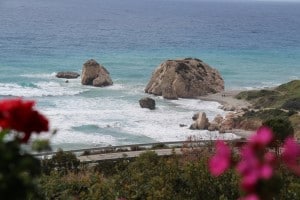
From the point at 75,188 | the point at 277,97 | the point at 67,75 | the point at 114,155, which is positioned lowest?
the point at 277,97

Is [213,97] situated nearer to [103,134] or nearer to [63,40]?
[103,134]

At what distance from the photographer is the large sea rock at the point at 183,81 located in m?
73.7

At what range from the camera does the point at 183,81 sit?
74375 mm

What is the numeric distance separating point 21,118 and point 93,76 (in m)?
75.9

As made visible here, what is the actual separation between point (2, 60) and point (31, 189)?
96818mm

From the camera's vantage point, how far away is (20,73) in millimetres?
85875

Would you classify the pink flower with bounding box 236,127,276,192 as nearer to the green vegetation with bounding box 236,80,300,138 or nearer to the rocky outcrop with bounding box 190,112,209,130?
Answer: the green vegetation with bounding box 236,80,300,138

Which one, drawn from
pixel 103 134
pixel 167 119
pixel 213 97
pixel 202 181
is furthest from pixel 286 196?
pixel 213 97

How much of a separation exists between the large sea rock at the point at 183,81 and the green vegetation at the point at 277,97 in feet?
16.6

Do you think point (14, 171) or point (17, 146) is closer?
point (14, 171)

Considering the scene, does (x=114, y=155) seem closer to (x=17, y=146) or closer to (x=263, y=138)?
(x=17, y=146)

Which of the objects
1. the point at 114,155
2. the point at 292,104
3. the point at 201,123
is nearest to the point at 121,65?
the point at 292,104

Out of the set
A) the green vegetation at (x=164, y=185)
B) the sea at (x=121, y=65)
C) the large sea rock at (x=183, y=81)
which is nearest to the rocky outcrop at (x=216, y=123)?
the sea at (x=121, y=65)

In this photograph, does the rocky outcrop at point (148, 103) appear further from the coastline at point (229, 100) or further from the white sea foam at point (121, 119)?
the coastline at point (229, 100)
